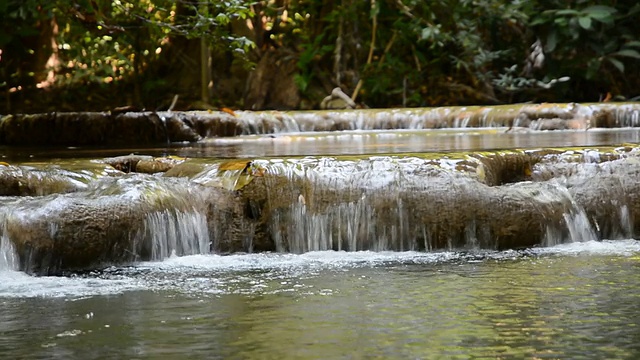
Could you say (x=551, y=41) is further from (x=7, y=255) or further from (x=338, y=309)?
(x=338, y=309)

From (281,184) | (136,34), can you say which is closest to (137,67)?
(136,34)

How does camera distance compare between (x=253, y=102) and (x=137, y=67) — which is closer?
(x=253, y=102)

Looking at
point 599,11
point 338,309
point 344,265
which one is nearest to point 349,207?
point 344,265

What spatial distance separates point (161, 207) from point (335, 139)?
4.52m

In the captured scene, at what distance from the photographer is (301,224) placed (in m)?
5.83

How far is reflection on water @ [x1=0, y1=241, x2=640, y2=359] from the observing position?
313 cm

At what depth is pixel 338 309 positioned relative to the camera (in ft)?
12.4

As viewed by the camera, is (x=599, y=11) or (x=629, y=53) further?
(x=629, y=53)

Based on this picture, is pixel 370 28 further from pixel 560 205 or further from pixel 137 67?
pixel 560 205

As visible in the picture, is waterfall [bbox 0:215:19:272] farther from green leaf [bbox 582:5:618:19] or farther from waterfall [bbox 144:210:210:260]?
green leaf [bbox 582:5:618:19]

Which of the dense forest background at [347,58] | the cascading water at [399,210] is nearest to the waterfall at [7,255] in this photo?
the cascading water at [399,210]

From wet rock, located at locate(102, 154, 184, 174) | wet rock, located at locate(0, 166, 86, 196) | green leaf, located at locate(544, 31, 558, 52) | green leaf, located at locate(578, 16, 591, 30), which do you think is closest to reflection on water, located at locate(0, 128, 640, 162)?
wet rock, located at locate(102, 154, 184, 174)

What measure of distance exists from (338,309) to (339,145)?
493 centimetres

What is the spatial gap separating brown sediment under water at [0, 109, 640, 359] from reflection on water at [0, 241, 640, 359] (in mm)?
13
